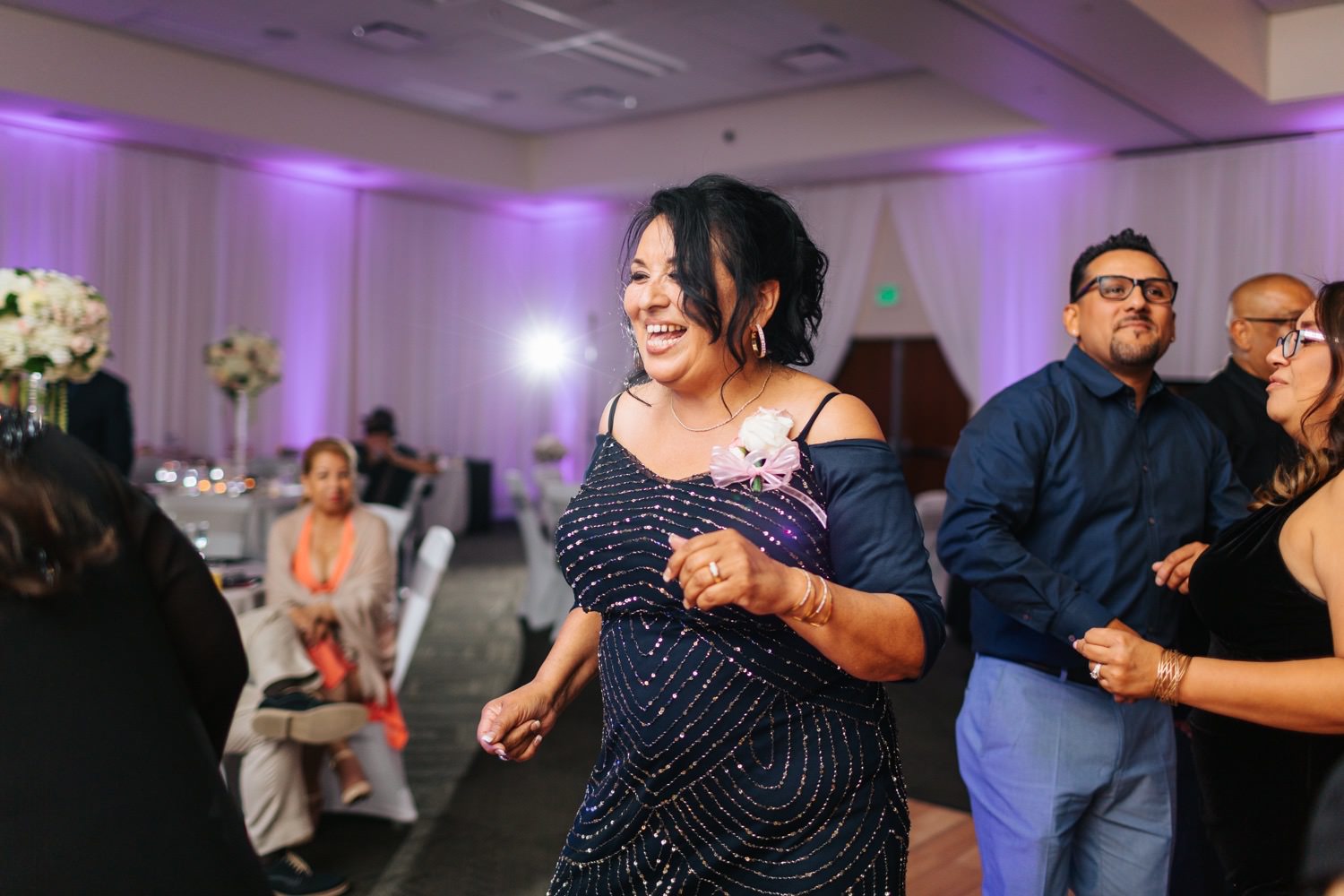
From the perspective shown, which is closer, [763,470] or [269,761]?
[763,470]

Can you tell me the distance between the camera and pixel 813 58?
9281 mm

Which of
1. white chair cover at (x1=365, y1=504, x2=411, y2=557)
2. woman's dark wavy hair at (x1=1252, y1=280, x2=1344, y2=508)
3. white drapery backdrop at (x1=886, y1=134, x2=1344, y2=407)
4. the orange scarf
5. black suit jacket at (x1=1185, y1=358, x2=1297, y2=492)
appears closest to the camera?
woman's dark wavy hair at (x1=1252, y1=280, x2=1344, y2=508)

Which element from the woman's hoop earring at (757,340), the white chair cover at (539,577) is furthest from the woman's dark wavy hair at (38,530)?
the white chair cover at (539,577)

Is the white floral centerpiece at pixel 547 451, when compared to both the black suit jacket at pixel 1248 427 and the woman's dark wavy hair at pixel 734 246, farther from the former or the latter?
the woman's dark wavy hair at pixel 734 246

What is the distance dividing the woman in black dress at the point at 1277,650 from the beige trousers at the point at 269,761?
2.70m

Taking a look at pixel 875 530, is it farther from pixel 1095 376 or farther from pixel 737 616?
pixel 1095 376

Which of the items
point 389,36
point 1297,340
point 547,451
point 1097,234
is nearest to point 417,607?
point 1297,340

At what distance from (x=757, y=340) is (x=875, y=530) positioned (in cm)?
34

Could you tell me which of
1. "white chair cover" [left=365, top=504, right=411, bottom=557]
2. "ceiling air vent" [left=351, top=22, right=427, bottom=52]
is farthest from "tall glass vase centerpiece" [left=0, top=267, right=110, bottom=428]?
"ceiling air vent" [left=351, top=22, right=427, bottom=52]

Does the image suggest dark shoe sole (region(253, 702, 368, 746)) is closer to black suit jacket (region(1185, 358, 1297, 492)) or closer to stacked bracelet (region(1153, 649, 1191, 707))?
stacked bracelet (region(1153, 649, 1191, 707))

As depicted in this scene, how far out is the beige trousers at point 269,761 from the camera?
3.76 meters

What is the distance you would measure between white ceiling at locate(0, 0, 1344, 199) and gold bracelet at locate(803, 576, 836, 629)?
5361mm

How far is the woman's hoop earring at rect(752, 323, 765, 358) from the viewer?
172 centimetres

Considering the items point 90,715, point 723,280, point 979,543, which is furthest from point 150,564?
point 979,543
